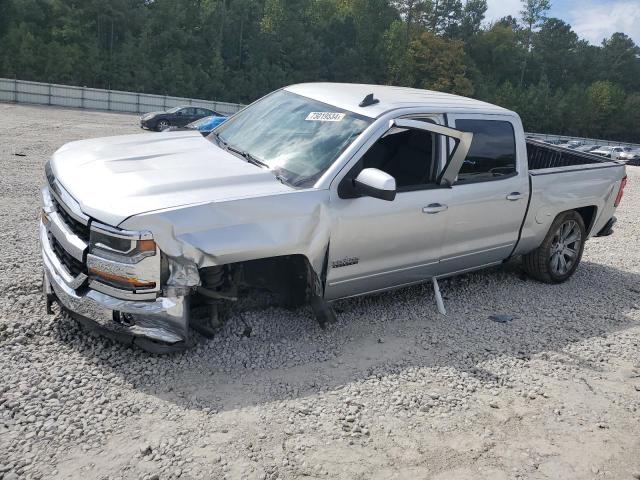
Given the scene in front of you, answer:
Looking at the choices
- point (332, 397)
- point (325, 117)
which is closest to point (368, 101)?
point (325, 117)

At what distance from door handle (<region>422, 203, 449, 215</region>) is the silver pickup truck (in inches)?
0.7

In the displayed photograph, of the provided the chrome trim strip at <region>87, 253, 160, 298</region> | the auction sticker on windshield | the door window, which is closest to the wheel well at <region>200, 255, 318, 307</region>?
the chrome trim strip at <region>87, 253, 160, 298</region>

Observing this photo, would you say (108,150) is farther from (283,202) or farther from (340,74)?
(340,74)

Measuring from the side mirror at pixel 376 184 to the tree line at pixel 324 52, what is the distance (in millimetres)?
54055

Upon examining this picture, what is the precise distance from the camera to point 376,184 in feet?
12.8

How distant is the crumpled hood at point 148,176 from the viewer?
3480 mm

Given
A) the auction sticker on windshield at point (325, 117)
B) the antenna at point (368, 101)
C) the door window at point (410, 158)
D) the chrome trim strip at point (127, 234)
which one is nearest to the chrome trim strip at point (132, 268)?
the chrome trim strip at point (127, 234)

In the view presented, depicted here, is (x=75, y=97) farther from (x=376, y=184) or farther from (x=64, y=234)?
(x=376, y=184)

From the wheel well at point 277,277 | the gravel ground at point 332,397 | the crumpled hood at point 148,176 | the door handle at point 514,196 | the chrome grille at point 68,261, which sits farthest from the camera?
the door handle at point 514,196

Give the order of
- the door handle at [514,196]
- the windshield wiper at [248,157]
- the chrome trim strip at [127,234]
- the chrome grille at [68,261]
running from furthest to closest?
1. the door handle at [514,196]
2. the windshield wiper at [248,157]
3. the chrome grille at [68,261]
4. the chrome trim strip at [127,234]

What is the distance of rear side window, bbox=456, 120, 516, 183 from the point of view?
5.02m

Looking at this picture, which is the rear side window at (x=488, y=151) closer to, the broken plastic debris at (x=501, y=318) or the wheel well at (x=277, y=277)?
the broken plastic debris at (x=501, y=318)

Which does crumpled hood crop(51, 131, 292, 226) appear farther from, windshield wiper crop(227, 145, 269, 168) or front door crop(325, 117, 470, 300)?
front door crop(325, 117, 470, 300)

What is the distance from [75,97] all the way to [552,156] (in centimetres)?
3474
